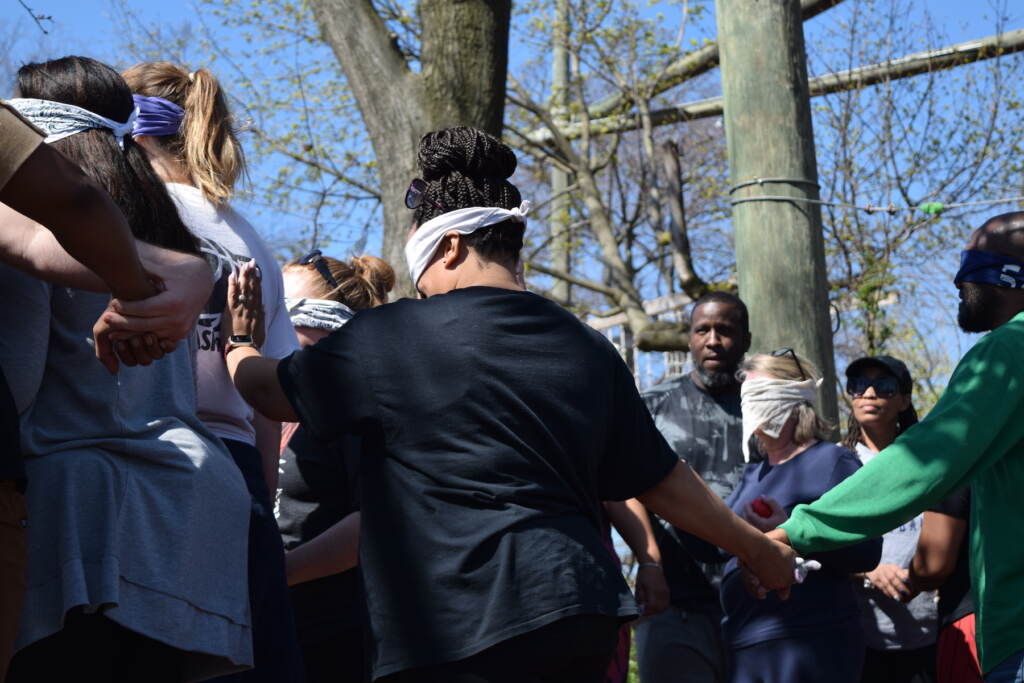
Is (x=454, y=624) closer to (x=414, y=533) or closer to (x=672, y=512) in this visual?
(x=414, y=533)

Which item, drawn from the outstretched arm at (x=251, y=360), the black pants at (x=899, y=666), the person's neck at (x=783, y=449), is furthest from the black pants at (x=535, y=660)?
the black pants at (x=899, y=666)

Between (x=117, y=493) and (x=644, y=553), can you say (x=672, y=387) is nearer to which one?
(x=644, y=553)

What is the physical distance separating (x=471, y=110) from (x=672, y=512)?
13.2 feet

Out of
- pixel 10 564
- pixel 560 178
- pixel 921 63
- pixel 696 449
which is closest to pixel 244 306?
pixel 10 564

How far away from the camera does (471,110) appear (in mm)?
6777

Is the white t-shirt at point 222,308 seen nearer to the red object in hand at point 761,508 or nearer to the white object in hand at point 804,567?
the red object in hand at point 761,508

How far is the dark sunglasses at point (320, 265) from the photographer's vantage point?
4.54m

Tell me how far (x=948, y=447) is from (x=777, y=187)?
345 cm

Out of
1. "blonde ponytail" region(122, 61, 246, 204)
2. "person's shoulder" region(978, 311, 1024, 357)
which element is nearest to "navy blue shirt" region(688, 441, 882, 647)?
"person's shoulder" region(978, 311, 1024, 357)

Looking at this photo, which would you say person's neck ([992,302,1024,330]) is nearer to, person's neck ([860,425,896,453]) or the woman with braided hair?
the woman with braided hair

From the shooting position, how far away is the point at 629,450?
2.99 m

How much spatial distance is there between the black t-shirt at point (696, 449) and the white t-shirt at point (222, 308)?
245cm

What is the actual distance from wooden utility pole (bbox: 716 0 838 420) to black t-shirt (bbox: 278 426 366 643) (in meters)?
3.10

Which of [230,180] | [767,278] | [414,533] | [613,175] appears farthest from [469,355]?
[613,175]
